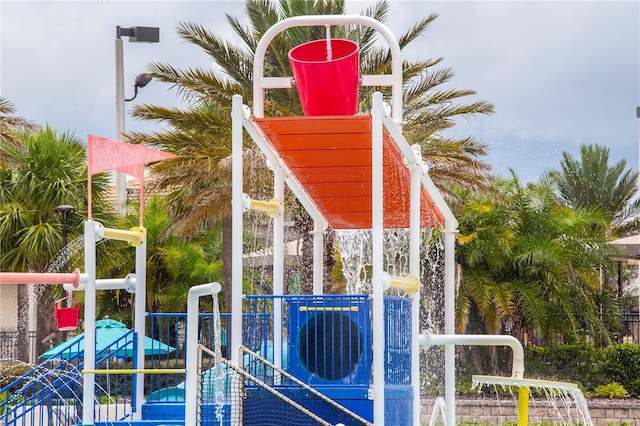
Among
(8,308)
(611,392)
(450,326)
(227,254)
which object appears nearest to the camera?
(450,326)

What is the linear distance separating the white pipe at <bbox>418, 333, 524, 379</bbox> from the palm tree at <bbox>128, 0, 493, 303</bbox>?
416 inches

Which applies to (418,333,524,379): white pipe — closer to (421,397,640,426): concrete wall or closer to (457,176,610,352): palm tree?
(421,397,640,426): concrete wall

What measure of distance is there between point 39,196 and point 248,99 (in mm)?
6594

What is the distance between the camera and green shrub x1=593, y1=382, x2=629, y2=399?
70.1ft

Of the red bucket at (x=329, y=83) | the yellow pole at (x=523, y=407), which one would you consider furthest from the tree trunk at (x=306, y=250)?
the yellow pole at (x=523, y=407)

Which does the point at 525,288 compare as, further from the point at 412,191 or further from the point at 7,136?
the point at 412,191

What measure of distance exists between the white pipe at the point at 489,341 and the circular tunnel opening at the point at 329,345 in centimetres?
91

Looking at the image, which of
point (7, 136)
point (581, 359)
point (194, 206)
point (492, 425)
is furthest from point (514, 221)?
point (7, 136)

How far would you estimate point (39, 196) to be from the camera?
78.0 ft

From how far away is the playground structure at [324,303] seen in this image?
24.5 ft

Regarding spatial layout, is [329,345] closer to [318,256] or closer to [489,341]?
[489,341]

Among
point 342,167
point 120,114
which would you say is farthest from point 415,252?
point 120,114

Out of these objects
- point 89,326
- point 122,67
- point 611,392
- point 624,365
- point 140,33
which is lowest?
point 611,392

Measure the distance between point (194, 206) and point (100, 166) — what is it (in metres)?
10.5
